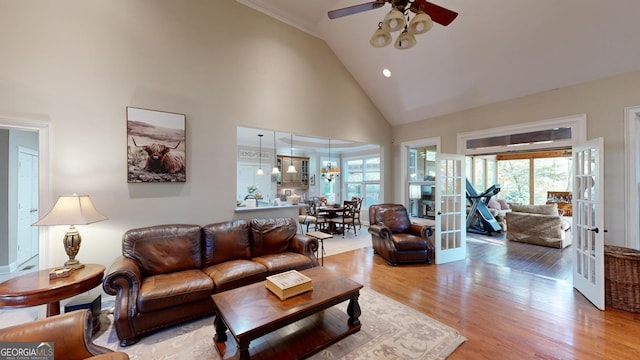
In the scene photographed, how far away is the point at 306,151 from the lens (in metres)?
9.55

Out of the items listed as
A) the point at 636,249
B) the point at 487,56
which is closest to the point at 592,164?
the point at 636,249

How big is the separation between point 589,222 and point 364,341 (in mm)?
3186

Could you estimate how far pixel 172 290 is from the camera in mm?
2340

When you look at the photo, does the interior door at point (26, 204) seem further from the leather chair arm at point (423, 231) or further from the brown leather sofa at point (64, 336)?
the leather chair arm at point (423, 231)

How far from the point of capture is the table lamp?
2215mm

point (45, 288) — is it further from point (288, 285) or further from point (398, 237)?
point (398, 237)

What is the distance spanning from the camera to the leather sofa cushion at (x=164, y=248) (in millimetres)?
2713

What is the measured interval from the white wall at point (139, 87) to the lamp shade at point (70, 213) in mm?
599

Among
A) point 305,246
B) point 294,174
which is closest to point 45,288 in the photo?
point 305,246

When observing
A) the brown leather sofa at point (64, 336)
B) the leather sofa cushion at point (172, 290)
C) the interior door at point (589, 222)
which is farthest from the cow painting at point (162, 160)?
the interior door at point (589, 222)

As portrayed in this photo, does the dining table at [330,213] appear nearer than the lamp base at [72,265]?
No

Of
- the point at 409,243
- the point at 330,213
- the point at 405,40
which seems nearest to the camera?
the point at 405,40

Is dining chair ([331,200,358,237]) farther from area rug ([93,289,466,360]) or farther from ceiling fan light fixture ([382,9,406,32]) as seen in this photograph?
ceiling fan light fixture ([382,9,406,32])

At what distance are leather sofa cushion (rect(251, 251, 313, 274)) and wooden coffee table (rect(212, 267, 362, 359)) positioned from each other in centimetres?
64
